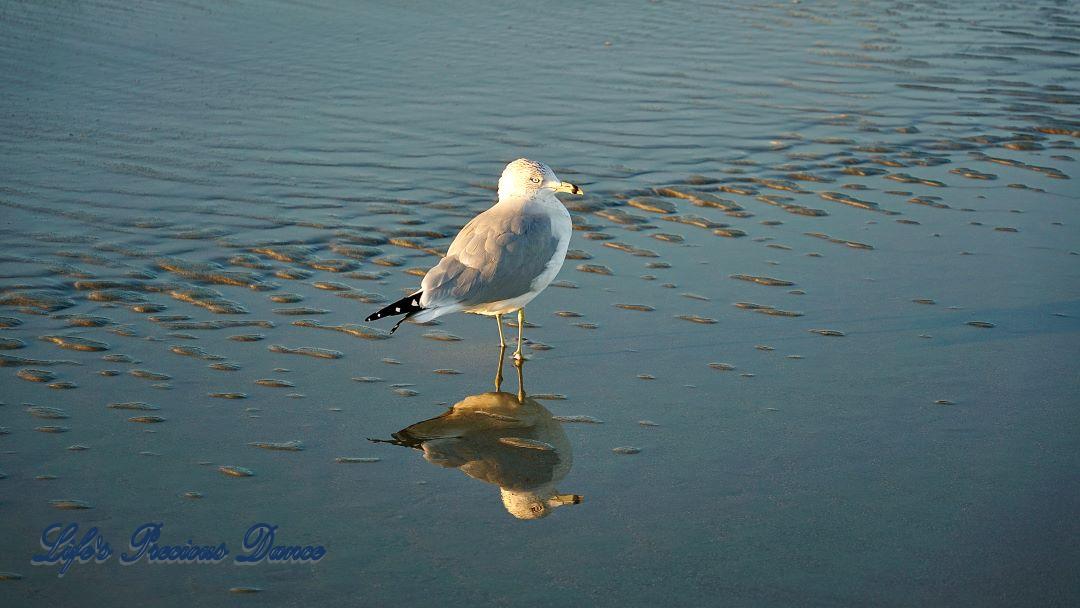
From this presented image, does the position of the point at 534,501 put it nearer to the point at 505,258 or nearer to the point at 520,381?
the point at 520,381

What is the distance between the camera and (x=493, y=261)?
19.0 ft

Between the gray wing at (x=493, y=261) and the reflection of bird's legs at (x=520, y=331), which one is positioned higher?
the gray wing at (x=493, y=261)

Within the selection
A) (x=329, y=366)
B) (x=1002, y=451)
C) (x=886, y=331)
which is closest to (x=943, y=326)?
(x=886, y=331)

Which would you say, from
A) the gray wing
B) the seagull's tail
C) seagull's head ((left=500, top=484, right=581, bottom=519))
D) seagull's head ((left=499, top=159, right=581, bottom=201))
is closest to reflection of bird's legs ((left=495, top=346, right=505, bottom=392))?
the gray wing

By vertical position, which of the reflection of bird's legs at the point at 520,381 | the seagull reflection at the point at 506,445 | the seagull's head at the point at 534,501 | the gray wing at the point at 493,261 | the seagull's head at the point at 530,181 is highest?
the seagull's head at the point at 530,181

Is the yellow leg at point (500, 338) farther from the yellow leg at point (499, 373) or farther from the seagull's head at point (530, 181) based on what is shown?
the seagull's head at point (530, 181)

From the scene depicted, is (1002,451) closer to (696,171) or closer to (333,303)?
(333,303)

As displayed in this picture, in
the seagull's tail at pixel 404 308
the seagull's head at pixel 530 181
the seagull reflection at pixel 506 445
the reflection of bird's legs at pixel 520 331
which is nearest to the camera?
the seagull reflection at pixel 506 445

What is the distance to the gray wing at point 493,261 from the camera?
223 inches

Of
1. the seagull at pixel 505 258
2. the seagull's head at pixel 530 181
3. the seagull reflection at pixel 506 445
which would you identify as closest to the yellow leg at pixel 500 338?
the seagull at pixel 505 258

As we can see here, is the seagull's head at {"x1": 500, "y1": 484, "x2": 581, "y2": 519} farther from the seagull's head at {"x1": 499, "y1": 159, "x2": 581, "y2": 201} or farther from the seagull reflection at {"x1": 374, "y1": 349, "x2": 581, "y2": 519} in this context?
the seagull's head at {"x1": 499, "y1": 159, "x2": 581, "y2": 201}

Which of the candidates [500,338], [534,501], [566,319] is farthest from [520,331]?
[534,501]

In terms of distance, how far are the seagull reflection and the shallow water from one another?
9 centimetres

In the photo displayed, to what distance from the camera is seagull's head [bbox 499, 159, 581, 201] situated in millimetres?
6160
